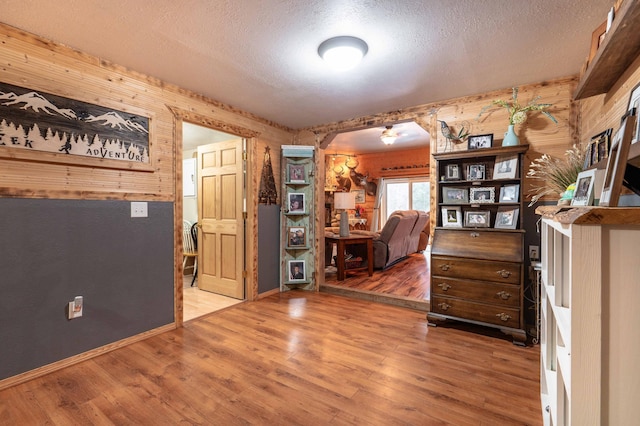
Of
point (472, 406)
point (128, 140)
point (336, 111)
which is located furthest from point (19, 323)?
point (336, 111)

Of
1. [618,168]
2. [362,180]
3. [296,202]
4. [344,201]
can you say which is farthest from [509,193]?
[362,180]

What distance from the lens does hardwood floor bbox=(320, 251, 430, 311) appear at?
3.56 metres

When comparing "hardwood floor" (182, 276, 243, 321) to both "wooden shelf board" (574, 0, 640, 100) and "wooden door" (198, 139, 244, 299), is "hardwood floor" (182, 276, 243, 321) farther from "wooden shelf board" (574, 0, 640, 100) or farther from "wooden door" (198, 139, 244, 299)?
"wooden shelf board" (574, 0, 640, 100)

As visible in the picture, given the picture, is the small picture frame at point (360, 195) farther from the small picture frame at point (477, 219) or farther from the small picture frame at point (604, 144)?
the small picture frame at point (604, 144)

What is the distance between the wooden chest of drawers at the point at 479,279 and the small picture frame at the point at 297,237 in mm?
1850

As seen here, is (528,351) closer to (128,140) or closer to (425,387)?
(425,387)

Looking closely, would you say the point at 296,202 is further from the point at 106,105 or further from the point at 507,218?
the point at 507,218

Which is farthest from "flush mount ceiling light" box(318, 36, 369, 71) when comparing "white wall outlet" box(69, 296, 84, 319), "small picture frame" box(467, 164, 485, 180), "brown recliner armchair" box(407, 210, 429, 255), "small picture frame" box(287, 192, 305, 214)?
"brown recliner armchair" box(407, 210, 429, 255)

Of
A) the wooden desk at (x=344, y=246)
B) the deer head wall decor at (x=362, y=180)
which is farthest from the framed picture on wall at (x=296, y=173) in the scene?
the deer head wall decor at (x=362, y=180)

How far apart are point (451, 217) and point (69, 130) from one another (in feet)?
11.4

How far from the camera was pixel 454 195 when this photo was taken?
3074 millimetres

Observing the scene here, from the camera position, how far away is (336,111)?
3.65 meters

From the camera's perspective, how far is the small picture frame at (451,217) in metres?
3.03

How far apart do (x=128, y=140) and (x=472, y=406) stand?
3.26 metres
